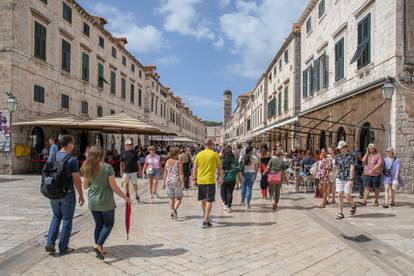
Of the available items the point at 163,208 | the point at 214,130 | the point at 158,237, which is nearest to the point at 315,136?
the point at 163,208

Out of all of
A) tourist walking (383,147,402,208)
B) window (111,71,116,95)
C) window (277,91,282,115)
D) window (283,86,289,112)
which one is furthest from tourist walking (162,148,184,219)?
window (111,71,116,95)

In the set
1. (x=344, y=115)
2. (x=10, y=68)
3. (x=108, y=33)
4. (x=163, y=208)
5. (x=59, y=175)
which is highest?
(x=108, y=33)

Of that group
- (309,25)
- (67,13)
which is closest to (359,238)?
(309,25)

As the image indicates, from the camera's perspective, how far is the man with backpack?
5.09 m

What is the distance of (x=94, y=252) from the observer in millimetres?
5258

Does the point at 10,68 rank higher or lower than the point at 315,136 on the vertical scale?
higher

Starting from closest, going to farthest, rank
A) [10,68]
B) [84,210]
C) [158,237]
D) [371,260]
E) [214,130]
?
[371,260] < [158,237] < [84,210] < [10,68] < [214,130]

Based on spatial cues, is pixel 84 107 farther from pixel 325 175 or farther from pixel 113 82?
pixel 325 175

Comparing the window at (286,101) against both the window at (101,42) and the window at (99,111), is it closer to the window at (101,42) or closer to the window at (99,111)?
the window at (99,111)

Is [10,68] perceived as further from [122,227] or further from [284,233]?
[284,233]

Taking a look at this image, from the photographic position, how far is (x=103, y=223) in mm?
5109

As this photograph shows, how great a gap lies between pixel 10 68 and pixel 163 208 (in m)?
11.2

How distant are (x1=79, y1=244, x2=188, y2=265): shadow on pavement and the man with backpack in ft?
1.51

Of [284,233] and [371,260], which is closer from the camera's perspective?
[371,260]
